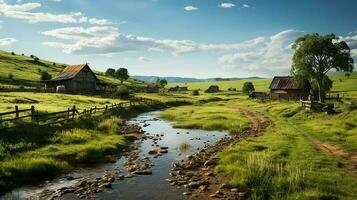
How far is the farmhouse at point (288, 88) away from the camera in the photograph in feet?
280

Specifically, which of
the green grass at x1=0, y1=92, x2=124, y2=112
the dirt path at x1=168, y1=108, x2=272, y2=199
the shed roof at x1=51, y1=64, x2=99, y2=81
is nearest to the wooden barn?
the shed roof at x1=51, y1=64, x2=99, y2=81

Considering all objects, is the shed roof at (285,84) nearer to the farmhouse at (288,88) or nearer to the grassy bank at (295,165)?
the farmhouse at (288,88)

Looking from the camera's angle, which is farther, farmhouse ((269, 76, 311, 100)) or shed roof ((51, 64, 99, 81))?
shed roof ((51, 64, 99, 81))

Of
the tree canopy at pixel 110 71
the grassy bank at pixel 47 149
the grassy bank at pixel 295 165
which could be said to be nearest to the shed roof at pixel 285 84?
the grassy bank at pixel 295 165

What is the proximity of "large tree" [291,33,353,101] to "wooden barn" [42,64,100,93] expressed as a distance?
55932mm

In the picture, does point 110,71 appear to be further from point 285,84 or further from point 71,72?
point 285,84

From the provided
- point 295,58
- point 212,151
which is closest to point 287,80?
point 295,58

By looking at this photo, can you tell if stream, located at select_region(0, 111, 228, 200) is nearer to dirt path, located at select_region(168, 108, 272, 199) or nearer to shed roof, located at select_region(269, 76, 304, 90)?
dirt path, located at select_region(168, 108, 272, 199)

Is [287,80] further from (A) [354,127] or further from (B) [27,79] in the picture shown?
(B) [27,79]

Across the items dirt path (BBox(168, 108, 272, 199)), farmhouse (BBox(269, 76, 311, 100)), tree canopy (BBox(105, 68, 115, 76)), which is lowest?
dirt path (BBox(168, 108, 272, 199))

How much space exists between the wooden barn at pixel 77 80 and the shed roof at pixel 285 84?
49.4 metres

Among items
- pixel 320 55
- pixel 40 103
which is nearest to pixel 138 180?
pixel 40 103

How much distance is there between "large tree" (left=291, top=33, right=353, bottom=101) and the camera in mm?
63456

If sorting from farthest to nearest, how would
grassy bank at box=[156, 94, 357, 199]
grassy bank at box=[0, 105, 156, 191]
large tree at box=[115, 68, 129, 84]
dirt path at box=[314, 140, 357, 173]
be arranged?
large tree at box=[115, 68, 129, 84], dirt path at box=[314, 140, 357, 173], grassy bank at box=[0, 105, 156, 191], grassy bank at box=[156, 94, 357, 199]
